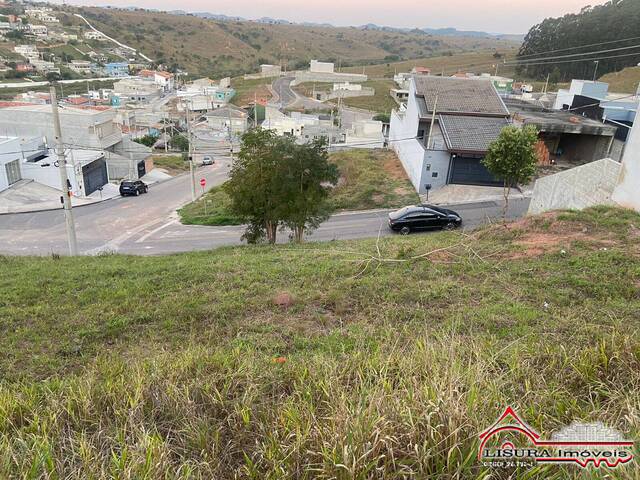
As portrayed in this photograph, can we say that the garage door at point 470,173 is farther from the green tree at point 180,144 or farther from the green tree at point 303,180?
the green tree at point 180,144

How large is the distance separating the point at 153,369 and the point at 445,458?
298cm

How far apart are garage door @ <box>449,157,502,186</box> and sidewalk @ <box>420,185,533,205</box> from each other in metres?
0.45

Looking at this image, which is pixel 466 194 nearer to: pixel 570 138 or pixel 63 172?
pixel 570 138

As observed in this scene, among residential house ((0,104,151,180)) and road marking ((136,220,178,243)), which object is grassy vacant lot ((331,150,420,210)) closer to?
road marking ((136,220,178,243))

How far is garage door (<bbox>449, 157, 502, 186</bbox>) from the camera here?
27848 mm

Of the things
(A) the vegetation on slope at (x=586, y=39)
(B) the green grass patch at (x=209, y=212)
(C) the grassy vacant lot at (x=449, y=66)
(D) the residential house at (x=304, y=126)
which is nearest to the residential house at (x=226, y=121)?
(D) the residential house at (x=304, y=126)

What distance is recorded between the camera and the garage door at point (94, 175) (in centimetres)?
3391

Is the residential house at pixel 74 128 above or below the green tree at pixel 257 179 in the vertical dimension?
below

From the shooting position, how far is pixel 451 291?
835 centimetres

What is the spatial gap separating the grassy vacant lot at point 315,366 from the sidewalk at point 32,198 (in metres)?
22.5

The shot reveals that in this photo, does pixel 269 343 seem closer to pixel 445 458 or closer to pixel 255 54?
pixel 445 458

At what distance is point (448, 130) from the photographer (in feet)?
94.4

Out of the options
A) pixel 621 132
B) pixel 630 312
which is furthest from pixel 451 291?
pixel 621 132

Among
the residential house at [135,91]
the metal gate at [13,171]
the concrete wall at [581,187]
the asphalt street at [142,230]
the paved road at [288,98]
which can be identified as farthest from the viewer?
the residential house at [135,91]
